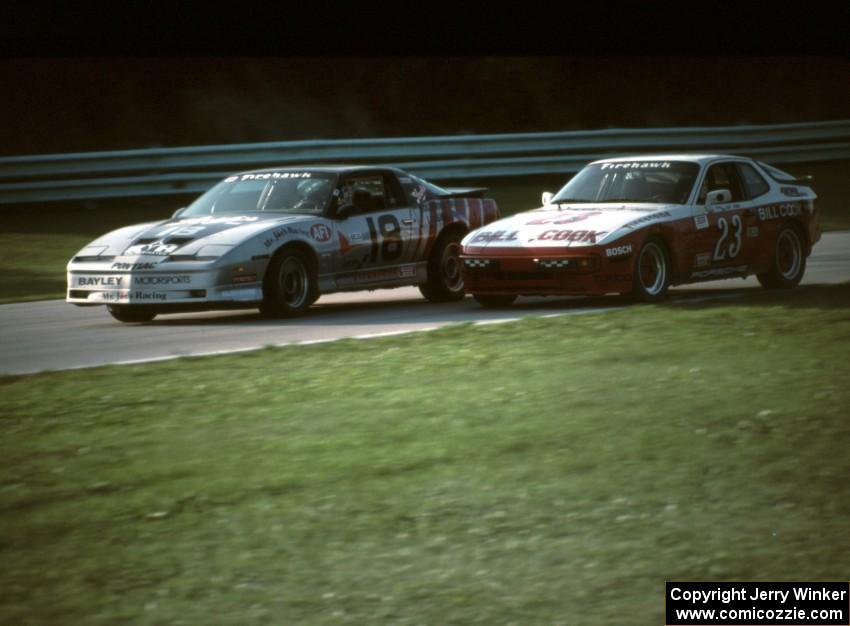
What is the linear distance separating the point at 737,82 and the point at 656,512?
29.2m

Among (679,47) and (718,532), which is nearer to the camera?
(718,532)

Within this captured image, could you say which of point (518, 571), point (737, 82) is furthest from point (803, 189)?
point (737, 82)

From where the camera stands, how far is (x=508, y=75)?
31234 mm

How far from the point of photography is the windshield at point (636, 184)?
14609mm

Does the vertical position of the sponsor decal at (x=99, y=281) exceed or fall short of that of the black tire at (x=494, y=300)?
it exceeds it

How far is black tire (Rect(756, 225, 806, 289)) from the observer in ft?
50.6

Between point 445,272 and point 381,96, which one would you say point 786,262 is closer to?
point 445,272

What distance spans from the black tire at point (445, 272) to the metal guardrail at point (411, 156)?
7.14m

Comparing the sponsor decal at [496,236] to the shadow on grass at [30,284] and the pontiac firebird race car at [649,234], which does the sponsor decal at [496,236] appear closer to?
the pontiac firebird race car at [649,234]

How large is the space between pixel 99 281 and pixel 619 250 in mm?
4166

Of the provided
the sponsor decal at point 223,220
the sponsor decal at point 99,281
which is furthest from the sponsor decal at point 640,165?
the sponsor decal at point 99,281

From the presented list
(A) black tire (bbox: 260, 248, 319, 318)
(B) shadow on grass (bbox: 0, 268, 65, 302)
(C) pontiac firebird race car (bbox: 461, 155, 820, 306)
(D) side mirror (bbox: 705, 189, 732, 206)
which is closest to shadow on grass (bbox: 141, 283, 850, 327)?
(A) black tire (bbox: 260, 248, 319, 318)

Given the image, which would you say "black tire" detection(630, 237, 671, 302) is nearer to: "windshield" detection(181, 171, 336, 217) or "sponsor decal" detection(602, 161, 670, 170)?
"sponsor decal" detection(602, 161, 670, 170)

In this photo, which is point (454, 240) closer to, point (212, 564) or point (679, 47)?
point (212, 564)
